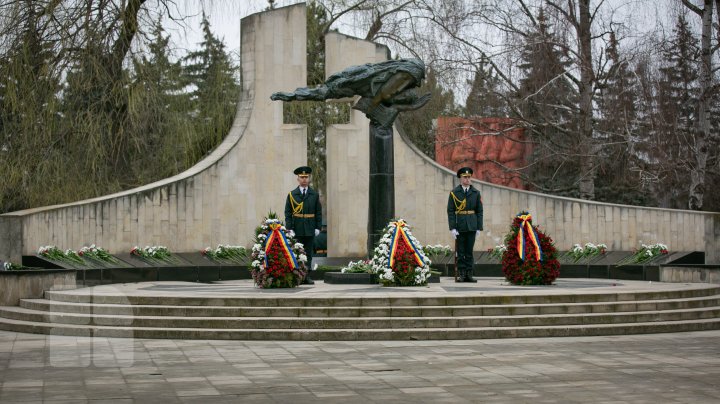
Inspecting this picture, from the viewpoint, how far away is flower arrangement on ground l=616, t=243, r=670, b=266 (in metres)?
17.7

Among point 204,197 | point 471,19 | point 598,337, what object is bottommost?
point 598,337

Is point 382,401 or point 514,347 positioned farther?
point 514,347

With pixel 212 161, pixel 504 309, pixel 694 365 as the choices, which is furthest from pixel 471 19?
pixel 694 365

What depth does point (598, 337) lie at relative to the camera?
38.3ft

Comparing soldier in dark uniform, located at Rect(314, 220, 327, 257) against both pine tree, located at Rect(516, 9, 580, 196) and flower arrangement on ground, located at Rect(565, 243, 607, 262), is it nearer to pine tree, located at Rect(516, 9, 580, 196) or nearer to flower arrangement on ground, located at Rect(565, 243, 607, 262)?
flower arrangement on ground, located at Rect(565, 243, 607, 262)

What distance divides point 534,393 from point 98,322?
6.09 metres

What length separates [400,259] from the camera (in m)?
13.9

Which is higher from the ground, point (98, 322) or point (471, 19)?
point (471, 19)

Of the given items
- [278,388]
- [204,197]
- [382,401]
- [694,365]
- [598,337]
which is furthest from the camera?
[204,197]

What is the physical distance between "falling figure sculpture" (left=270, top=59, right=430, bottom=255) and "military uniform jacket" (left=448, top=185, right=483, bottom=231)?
878 millimetres

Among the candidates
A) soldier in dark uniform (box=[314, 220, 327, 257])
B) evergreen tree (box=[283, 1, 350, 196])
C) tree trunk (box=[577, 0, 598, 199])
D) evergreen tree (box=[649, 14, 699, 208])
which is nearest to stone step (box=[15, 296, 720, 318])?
soldier in dark uniform (box=[314, 220, 327, 257])

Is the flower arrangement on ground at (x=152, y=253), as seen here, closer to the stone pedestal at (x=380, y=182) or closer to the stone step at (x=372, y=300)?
the stone pedestal at (x=380, y=182)

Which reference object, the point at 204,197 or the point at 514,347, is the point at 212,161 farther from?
the point at 514,347

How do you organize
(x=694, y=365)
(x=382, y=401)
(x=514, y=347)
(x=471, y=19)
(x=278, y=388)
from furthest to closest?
(x=471, y=19), (x=514, y=347), (x=694, y=365), (x=278, y=388), (x=382, y=401)
